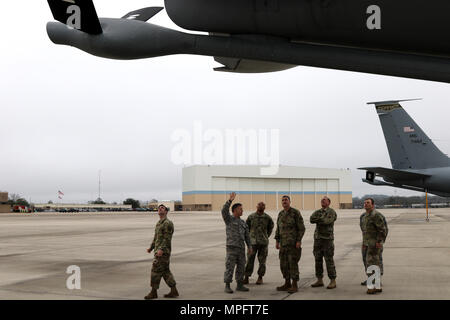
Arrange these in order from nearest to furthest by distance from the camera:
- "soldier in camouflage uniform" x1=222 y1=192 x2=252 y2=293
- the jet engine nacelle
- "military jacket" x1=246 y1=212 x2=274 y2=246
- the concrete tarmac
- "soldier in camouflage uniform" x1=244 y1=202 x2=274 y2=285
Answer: the jet engine nacelle → the concrete tarmac → "soldier in camouflage uniform" x1=222 y1=192 x2=252 y2=293 → "soldier in camouflage uniform" x1=244 y1=202 x2=274 y2=285 → "military jacket" x1=246 y1=212 x2=274 y2=246

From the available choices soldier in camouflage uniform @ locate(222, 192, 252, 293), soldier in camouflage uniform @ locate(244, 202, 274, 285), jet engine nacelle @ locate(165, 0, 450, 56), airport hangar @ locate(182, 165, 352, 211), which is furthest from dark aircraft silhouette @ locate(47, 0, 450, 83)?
airport hangar @ locate(182, 165, 352, 211)

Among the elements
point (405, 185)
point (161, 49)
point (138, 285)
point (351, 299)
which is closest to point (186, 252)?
point (138, 285)

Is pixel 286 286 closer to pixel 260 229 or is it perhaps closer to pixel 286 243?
pixel 286 243

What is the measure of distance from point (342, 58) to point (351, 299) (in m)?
3.91

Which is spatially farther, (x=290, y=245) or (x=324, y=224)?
(x=324, y=224)

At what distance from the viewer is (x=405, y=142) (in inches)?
855

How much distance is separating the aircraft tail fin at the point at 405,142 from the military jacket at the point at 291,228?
15929 millimetres

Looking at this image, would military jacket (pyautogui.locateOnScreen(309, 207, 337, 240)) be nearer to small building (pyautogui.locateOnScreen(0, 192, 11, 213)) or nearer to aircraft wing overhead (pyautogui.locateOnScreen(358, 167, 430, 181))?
aircraft wing overhead (pyautogui.locateOnScreen(358, 167, 430, 181))

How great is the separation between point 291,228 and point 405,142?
16470 millimetres

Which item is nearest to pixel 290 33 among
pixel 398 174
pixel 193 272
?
pixel 193 272

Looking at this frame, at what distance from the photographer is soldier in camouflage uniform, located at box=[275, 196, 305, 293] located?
720 cm

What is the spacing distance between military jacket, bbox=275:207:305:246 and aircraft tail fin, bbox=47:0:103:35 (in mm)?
4501

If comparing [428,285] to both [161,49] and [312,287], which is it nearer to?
[312,287]

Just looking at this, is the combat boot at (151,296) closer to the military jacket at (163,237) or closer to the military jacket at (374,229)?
the military jacket at (163,237)
